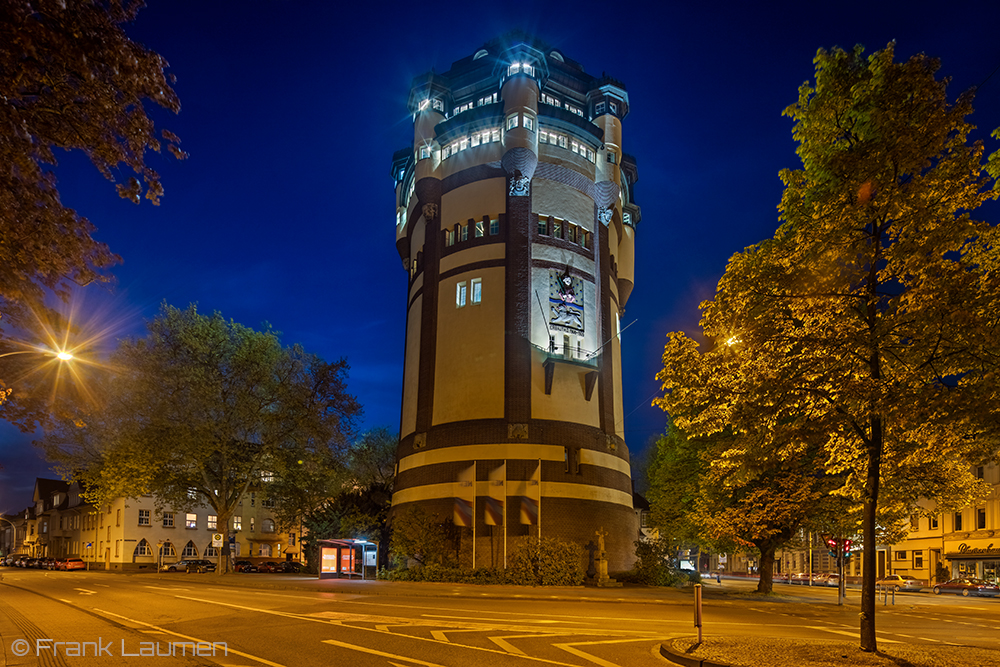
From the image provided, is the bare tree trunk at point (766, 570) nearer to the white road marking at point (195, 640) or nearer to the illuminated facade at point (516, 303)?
the illuminated facade at point (516, 303)

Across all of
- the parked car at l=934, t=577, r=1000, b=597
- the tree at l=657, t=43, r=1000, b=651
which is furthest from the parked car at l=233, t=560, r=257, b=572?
the tree at l=657, t=43, r=1000, b=651

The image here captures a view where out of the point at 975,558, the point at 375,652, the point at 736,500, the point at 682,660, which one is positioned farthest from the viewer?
the point at 975,558

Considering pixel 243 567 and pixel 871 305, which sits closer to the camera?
pixel 871 305

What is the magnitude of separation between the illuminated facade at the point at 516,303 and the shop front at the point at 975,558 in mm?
28695

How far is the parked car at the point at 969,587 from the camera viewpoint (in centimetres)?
4781

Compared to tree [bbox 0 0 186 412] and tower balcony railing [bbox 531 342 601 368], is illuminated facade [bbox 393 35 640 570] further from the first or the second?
tree [bbox 0 0 186 412]

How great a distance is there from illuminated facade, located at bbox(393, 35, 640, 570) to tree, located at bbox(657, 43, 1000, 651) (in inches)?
1131

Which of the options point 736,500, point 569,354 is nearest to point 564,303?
point 569,354

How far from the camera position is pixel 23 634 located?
48.6 ft

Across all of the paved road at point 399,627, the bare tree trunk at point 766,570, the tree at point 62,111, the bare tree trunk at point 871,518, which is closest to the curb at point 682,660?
the paved road at point 399,627

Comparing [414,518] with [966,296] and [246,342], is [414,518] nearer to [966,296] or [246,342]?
[246,342]

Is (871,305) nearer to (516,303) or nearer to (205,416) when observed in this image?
(516,303)

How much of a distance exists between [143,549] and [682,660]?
7482 centimetres

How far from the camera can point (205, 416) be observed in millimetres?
42000
